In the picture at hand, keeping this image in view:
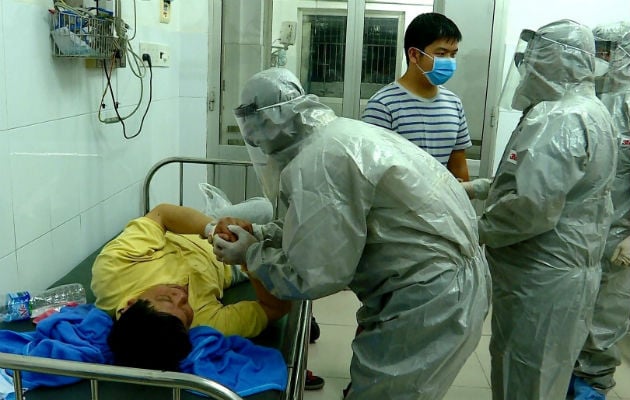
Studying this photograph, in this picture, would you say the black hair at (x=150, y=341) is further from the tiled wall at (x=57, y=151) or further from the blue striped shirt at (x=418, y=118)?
the blue striped shirt at (x=418, y=118)

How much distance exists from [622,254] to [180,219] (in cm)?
198

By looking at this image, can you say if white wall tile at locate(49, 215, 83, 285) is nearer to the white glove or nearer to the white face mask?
the white glove

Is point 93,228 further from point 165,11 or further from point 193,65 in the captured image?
point 193,65

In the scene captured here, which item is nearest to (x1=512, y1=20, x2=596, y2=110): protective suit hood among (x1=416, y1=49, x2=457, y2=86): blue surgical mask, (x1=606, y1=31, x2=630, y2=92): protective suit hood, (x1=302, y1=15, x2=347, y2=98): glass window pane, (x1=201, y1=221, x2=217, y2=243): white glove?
(x1=416, y1=49, x2=457, y2=86): blue surgical mask

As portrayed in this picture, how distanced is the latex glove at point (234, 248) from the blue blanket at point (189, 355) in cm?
26

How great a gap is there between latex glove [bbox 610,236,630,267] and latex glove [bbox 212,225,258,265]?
6.04ft

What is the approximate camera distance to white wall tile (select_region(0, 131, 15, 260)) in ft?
6.21

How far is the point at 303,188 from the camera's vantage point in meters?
1.42

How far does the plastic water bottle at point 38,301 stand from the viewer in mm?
1918

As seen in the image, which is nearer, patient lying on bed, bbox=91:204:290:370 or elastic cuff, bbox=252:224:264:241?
patient lying on bed, bbox=91:204:290:370

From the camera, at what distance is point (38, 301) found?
2.03 meters

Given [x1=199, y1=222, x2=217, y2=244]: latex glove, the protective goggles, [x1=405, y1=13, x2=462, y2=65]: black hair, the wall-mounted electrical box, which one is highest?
the wall-mounted electrical box

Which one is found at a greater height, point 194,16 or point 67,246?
point 194,16

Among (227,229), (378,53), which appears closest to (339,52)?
(378,53)
